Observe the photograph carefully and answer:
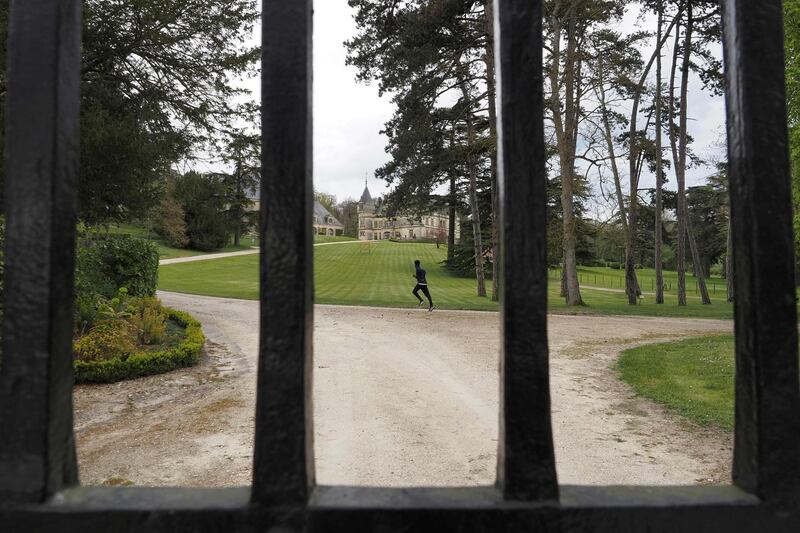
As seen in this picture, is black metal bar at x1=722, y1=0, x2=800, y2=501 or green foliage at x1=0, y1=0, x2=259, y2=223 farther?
green foliage at x1=0, y1=0, x2=259, y2=223

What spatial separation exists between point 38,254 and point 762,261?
1295mm

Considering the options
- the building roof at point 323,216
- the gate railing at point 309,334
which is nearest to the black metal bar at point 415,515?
the gate railing at point 309,334

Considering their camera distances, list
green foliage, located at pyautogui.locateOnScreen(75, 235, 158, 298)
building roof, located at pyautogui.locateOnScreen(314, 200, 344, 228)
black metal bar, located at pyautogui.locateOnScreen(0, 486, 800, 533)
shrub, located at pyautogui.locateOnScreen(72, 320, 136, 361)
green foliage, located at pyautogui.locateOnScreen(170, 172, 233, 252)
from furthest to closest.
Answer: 1. building roof, located at pyautogui.locateOnScreen(314, 200, 344, 228)
2. green foliage, located at pyautogui.locateOnScreen(170, 172, 233, 252)
3. green foliage, located at pyautogui.locateOnScreen(75, 235, 158, 298)
4. shrub, located at pyautogui.locateOnScreen(72, 320, 136, 361)
5. black metal bar, located at pyautogui.locateOnScreen(0, 486, 800, 533)

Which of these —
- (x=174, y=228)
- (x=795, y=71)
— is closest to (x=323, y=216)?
(x=174, y=228)

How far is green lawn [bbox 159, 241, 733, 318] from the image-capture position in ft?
61.9

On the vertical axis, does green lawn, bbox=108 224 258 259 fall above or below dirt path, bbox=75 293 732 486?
above

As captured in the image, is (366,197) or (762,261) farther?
(366,197)

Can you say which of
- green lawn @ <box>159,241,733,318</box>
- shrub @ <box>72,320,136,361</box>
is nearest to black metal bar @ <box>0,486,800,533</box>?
shrub @ <box>72,320,136,361</box>

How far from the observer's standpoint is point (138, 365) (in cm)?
742

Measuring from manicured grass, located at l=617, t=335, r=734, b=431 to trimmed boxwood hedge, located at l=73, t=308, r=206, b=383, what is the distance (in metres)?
7.39

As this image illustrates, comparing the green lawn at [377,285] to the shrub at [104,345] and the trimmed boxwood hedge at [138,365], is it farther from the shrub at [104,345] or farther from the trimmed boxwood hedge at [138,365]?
the shrub at [104,345]

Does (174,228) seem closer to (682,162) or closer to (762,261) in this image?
(682,162)

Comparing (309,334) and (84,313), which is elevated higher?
(309,334)

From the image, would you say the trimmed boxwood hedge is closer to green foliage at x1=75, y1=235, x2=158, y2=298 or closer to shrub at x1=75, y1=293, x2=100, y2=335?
shrub at x1=75, y1=293, x2=100, y2=335
